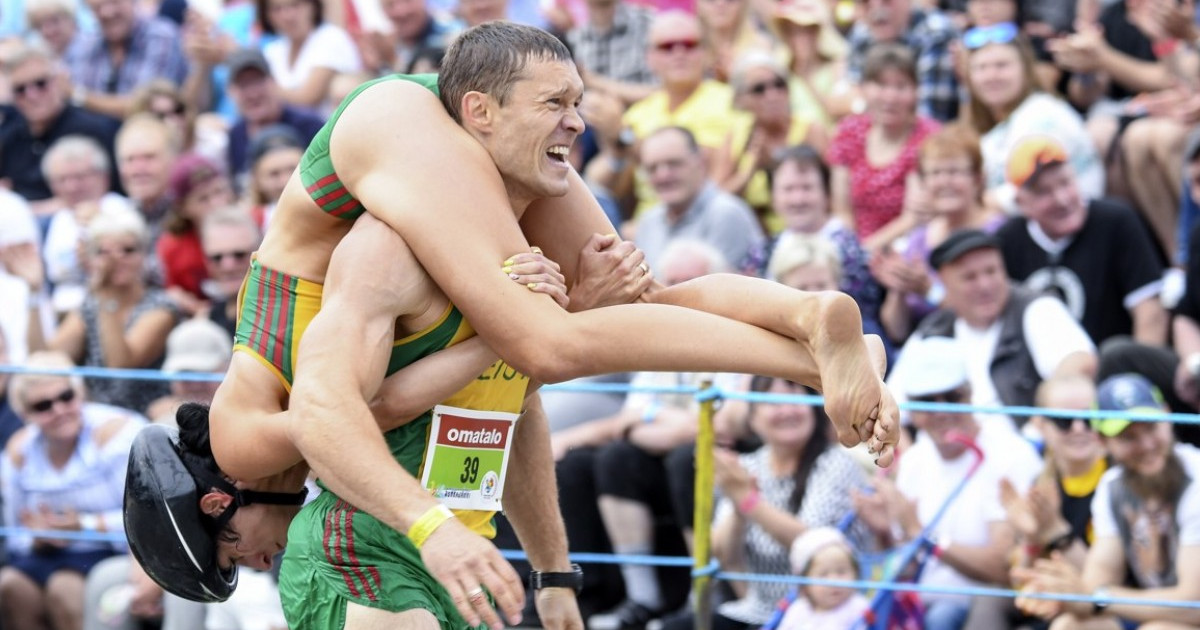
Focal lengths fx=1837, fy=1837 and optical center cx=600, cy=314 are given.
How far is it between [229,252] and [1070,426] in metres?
3.93

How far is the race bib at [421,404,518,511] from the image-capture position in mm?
4461

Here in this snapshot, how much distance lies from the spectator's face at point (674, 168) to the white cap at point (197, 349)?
208 centimetres

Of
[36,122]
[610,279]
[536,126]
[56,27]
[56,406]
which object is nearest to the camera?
[536,126]

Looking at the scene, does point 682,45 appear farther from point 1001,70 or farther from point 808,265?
point 808,265

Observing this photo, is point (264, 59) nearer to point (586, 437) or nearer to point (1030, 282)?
point (586, 437)

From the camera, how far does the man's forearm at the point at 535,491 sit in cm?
488

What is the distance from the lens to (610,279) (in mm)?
4488

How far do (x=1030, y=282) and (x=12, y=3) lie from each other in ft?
25.1

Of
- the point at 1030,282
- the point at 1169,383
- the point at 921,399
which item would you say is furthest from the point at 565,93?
the point at 1030,282

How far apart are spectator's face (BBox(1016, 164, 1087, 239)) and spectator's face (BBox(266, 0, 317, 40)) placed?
454cm

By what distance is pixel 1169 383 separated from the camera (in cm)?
670

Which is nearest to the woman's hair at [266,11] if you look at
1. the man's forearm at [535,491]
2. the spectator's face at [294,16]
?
the spectator's face at [294,16]

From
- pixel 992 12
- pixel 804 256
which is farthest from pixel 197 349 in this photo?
pixel 992 12

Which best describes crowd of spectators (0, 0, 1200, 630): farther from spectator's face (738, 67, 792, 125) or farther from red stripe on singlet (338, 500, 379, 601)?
red stripe on singlet (338, 500, 379, 601)
